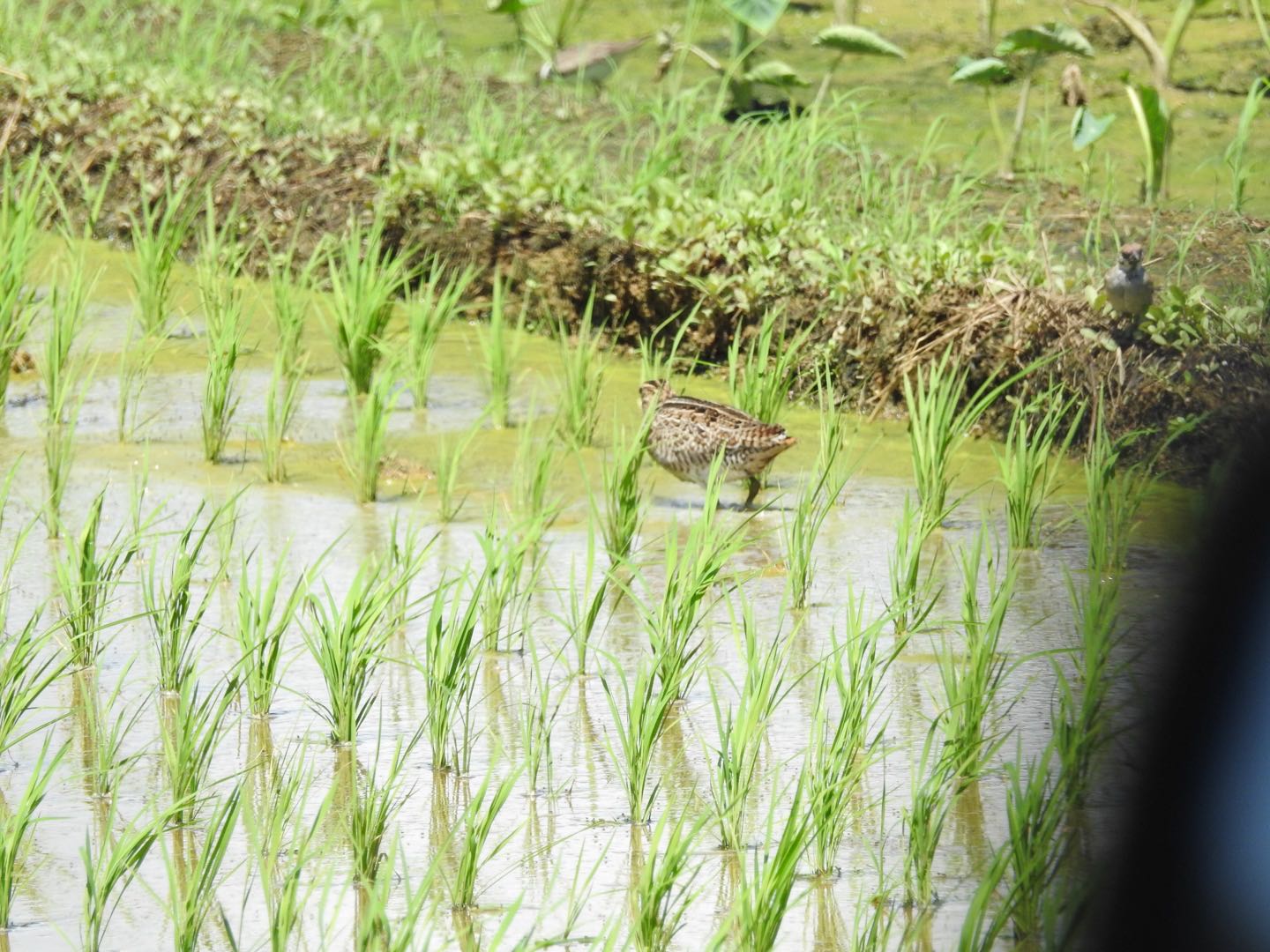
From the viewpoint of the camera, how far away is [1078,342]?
5.42 meters

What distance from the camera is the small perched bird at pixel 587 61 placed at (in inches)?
385

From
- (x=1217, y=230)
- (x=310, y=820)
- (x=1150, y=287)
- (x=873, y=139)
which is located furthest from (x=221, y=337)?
(x=873, y=139)

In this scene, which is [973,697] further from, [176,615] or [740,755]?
[176,615]

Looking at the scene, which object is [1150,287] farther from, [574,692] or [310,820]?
[310,820]

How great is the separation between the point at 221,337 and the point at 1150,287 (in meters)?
2.73

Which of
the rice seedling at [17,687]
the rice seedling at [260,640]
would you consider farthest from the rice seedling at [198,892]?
the rice seedling at [260,640]

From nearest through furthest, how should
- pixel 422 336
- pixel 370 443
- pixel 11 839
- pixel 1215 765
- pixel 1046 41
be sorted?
pixel 1215 765, pixel 11 839, pixel 370 443, pixel 422 336, pixel 1046 41

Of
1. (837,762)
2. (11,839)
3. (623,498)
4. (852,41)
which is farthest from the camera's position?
(852,41)

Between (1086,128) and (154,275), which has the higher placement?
(1086,128)

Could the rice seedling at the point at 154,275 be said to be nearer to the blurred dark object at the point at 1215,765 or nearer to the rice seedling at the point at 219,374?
the rice seedling at the point at 219,374

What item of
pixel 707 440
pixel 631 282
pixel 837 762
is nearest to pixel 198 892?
pixel 837 762

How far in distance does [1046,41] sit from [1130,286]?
10.4 ft

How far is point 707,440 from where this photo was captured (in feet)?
15.5

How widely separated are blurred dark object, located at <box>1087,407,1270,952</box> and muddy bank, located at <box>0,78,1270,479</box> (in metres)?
2.45
